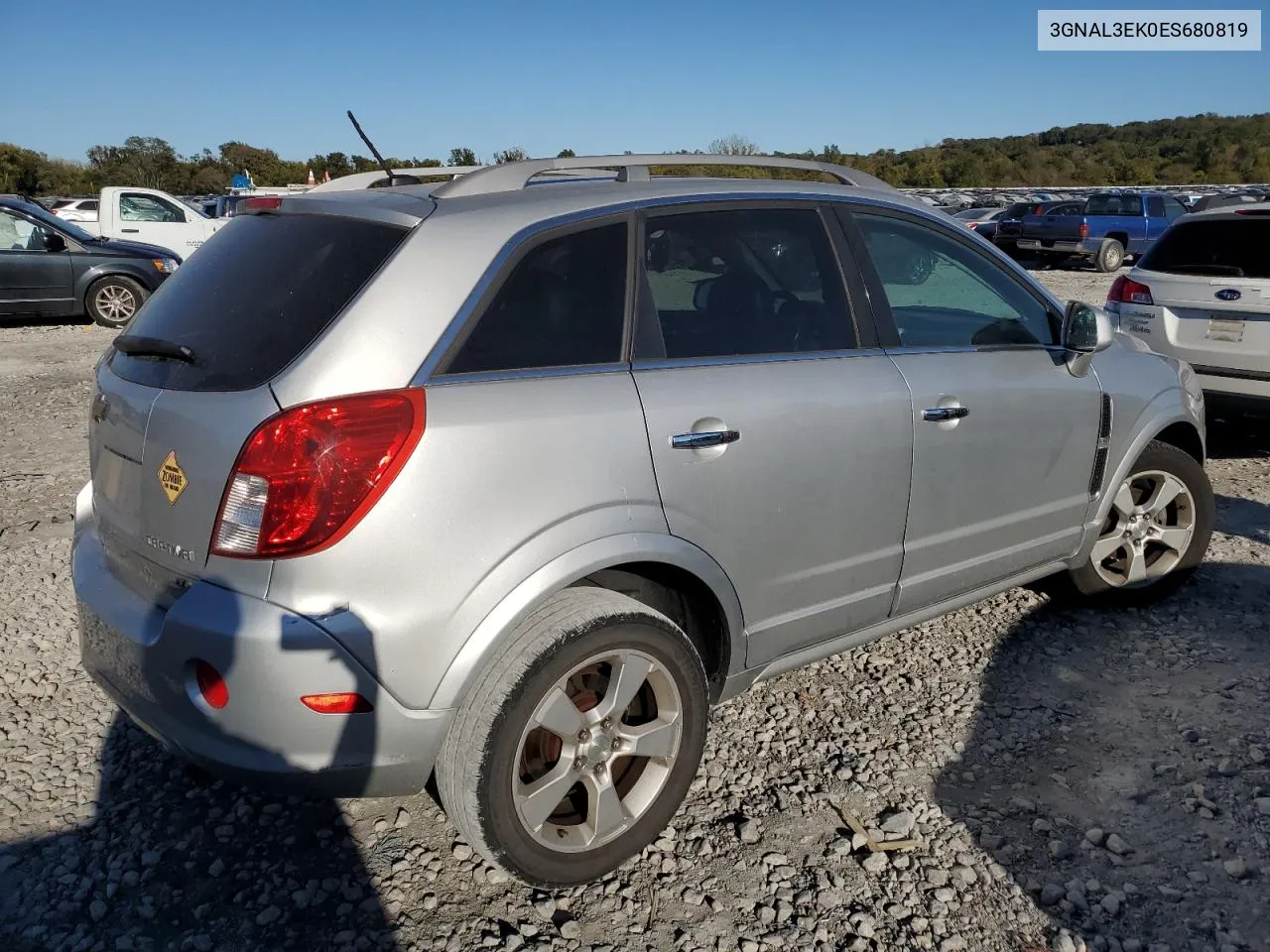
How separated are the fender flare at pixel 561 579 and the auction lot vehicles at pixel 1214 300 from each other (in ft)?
15.4

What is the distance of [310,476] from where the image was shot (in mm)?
2100

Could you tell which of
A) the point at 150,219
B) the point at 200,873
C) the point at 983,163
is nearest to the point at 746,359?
the point at 200,873

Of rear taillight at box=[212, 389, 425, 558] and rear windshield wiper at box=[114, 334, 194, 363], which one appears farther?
rear windshield wiper at box=[114, 334, 194, 363]

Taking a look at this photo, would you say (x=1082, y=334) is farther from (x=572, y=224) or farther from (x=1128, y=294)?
(x=1128, y=294)

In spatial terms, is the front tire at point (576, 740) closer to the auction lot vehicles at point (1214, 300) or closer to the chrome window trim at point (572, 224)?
the chrome window trim at point (572, 224)

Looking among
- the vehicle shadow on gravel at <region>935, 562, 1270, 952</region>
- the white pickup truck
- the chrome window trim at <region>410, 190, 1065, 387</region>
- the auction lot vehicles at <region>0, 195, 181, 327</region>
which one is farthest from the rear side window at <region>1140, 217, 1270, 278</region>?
the white pickup truck

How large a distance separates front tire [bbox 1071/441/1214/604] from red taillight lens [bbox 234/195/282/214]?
3370 mm

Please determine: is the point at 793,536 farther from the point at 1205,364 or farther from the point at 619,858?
the point at 1205,364

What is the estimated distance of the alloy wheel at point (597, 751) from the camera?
2.45 m

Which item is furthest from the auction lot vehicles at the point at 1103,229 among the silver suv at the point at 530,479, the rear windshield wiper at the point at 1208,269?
the silver suv at the point at 530,479

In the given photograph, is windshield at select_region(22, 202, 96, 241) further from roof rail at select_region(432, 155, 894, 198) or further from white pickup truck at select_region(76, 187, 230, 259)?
roof rail at select_region(432, 155, 894, 198)

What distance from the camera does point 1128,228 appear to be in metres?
22.5

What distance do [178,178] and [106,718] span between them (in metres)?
51.1

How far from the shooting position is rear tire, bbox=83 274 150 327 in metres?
12.0
